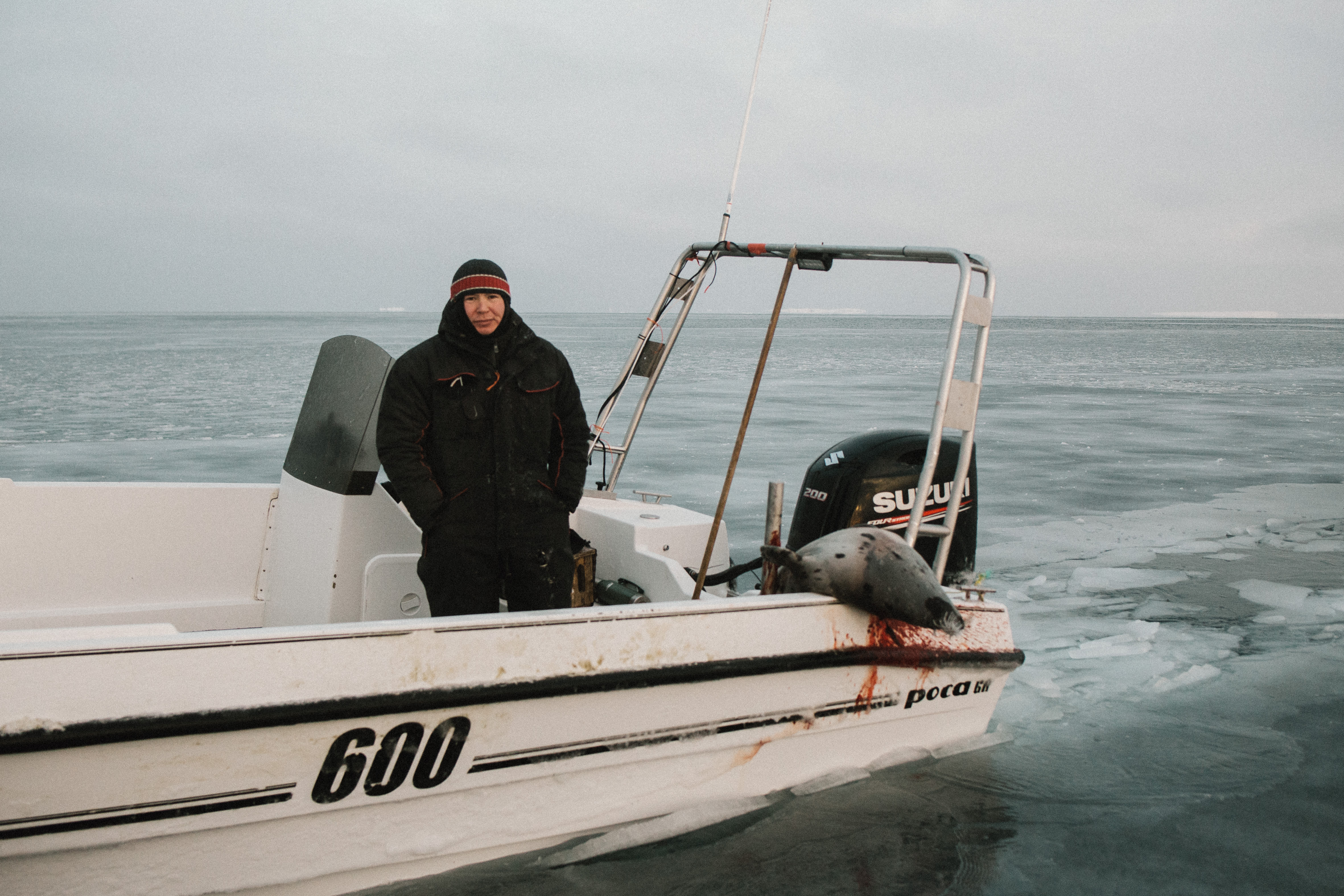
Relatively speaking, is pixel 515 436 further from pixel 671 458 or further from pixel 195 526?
pixel 671 458

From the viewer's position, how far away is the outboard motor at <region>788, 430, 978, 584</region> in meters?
3.86

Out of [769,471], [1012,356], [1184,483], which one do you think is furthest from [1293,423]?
[1012,356]

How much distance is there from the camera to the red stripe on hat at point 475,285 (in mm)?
2898

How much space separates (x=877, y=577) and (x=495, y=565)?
1.16 m

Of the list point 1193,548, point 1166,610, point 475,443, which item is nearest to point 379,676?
point 475,443

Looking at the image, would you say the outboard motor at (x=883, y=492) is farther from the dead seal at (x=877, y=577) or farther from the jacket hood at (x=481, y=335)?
the jacket hood at (x=481, y=335)

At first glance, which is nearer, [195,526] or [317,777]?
[317,777]

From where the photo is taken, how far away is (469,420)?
295 centimetres

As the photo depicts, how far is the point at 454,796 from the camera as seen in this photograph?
8.71 feet

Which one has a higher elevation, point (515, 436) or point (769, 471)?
point (515, 436)

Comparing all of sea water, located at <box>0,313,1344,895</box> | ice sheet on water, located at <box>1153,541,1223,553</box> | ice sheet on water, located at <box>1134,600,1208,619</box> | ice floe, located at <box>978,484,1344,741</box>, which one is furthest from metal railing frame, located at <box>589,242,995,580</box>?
ice sheet on water, located at <box>1153,541,1223,553</box>

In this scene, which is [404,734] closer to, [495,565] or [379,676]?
[379,676]

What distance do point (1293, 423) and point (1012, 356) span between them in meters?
21.7

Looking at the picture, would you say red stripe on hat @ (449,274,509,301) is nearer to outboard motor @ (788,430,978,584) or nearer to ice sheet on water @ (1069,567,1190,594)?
outboard motor @ (788,430,978,584)
